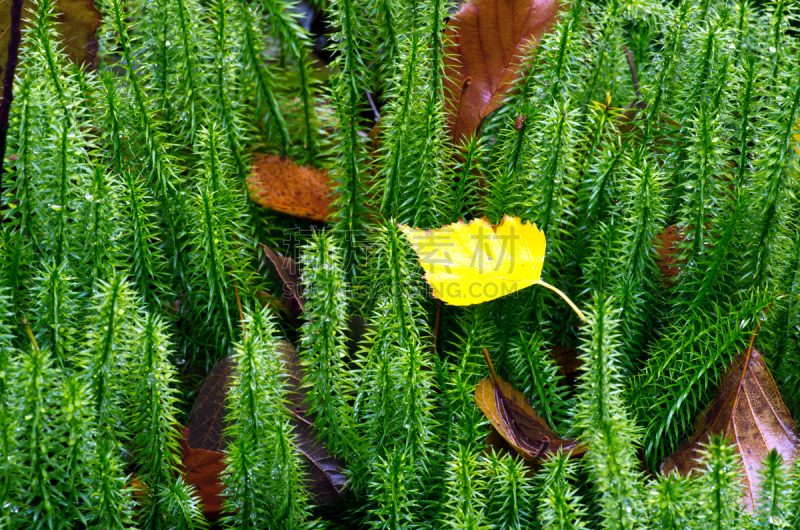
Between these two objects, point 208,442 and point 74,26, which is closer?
point 208,442

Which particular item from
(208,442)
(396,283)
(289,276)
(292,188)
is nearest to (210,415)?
(208,442)

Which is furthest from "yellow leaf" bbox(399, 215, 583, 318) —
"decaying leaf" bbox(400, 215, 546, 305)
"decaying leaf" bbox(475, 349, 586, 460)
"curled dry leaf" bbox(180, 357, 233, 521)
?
"curled dry leaf" bbox(180, 357, 233, 521)

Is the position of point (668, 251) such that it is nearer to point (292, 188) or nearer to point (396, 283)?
point (396, 283)

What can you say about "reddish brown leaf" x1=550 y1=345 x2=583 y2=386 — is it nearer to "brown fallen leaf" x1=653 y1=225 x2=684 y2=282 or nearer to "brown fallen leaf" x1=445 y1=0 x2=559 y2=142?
"brown fallen leaf" x1=653 y1=225 x2=684 y2=282

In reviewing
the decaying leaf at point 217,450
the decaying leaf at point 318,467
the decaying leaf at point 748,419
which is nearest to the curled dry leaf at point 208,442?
the decaying leaf at point 217,450

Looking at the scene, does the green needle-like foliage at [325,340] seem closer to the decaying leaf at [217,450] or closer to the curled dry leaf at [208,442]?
the decaying leaf at [217,450]
